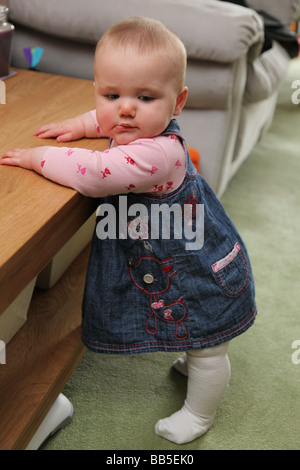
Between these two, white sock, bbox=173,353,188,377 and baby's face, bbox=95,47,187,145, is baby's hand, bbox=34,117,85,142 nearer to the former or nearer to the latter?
baby's face, bbox=95,47,187,145

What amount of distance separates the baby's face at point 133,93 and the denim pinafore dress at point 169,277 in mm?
45

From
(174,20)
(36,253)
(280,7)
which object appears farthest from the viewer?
(280,7)

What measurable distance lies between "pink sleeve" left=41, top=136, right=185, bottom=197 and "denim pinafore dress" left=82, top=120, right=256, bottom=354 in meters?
0.05

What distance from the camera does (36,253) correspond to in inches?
26.5

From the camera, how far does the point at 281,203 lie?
1.82 m

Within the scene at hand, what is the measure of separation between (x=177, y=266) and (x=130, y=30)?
36 cm

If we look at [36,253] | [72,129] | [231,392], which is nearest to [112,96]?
[72,129]

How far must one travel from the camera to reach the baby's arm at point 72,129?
2.92ft

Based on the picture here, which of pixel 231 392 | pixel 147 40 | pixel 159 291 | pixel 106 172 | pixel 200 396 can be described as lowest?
pixel 231 392

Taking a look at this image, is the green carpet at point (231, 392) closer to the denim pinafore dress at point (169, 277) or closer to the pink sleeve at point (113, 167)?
the denim pinafore dress at point (169, 277)

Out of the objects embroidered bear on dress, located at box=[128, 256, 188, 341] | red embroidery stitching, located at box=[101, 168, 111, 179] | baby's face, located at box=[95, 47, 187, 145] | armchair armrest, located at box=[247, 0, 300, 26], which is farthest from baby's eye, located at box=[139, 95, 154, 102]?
armchair armrest, located at box=[247, 0, 300, 26]

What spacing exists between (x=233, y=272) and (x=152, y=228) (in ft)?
0.56

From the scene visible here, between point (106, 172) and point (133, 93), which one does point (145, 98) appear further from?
point (106, 172)
